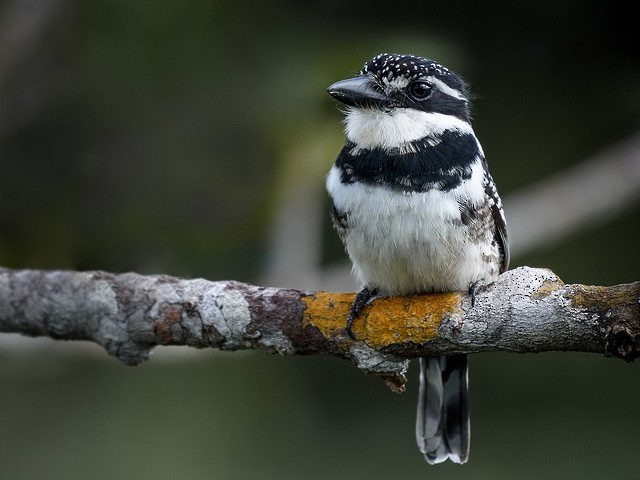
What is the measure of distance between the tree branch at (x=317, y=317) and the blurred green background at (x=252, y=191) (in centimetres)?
60

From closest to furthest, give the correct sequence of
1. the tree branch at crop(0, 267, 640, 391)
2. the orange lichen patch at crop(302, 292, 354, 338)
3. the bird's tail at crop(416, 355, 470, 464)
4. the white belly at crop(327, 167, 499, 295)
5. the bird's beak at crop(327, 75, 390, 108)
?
the tree branch at crop(0, 267, 640, 391) → the orange lichen patch at crop(302, 292, 354, 338) → the white belly at crop(327, 167, 499, 295) → the bird's beak at crop(327, 75, 390, 108) → the bird's tail at crop(416, 355, 470, 464)

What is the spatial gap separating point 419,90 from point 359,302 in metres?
0.67

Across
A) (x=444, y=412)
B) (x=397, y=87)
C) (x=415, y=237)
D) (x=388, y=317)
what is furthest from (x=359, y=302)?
(x=444, y=412)

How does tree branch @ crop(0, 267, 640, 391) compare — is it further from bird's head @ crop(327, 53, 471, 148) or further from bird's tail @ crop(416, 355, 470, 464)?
bird's tail @ crop(416, 355, 470, 464)

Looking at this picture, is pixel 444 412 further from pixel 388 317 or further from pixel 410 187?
pixel 410 187

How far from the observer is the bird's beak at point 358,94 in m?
2.71

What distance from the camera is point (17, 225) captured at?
11.1 feet

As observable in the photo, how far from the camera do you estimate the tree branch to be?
2.07 meters

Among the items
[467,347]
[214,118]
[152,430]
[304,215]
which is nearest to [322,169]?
[304,215]

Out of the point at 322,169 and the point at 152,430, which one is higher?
the point at 322,169

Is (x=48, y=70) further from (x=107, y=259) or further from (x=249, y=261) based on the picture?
(x=249, y=261)

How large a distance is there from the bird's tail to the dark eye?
3.04 feet

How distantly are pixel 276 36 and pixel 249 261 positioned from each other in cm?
103

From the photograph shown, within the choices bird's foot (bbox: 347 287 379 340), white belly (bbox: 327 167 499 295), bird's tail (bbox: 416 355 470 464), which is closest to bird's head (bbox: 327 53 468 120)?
white belly (bbox: 327 167 499 295)
